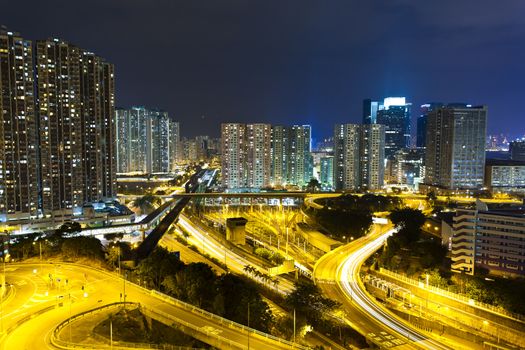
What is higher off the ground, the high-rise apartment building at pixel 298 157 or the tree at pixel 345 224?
the high-rise apartment building at pixel 298 157

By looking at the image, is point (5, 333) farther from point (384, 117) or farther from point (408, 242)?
point (384, 117)

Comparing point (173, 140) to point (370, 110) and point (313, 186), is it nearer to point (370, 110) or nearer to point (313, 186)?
point (313, 186)

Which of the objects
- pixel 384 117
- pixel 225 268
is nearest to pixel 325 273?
pixel 225 268

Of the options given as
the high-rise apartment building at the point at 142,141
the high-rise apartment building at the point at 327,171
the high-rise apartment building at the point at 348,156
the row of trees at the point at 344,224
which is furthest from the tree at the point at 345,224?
the high-rise apartment building at the point at 142,141

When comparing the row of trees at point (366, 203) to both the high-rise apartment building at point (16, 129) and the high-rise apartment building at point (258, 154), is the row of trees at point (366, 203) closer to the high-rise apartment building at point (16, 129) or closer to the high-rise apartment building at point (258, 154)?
the high-rise apartment building at point (258, 154)

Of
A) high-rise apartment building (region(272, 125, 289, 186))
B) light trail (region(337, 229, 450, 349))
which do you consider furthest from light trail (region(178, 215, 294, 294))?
high-rise apartment building (region(272, 125, 289, 186))

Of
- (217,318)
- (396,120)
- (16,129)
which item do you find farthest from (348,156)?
(217,318)
